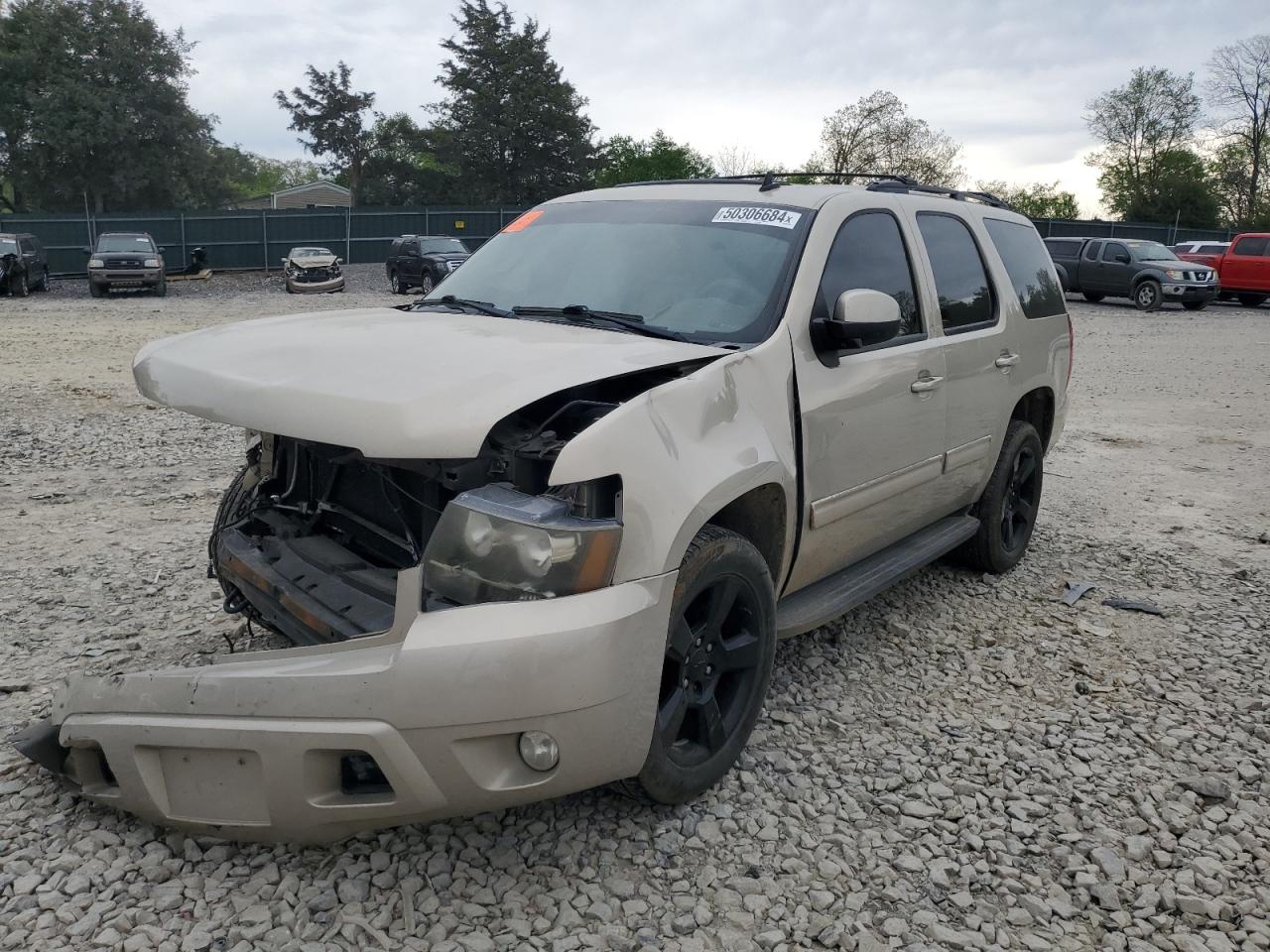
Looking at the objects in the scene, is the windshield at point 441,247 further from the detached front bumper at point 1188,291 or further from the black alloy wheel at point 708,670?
the black alloy wheel at point 708,670

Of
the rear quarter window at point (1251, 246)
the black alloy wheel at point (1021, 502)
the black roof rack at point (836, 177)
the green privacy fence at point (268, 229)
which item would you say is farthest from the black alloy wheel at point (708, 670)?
the green privacy fence at point (268, 229)

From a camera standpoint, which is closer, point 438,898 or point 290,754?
point 290,754

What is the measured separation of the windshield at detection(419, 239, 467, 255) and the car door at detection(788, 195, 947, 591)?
2381 centimetres

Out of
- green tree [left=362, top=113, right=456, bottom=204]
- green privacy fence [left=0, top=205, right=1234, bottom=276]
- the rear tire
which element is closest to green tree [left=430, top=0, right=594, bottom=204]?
green tree [left=362, top=113, right=456, bottom=204]

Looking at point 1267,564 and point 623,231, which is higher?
point 623,231

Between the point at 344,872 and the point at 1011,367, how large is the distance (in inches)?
148

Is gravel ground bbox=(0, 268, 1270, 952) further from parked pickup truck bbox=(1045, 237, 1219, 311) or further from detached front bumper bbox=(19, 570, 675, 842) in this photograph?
parked pickup truck bbox=(1045, 237, 1219, 311)

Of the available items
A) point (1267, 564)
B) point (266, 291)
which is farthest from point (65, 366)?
point (266, 291)

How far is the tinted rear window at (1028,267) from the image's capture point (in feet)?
16.8

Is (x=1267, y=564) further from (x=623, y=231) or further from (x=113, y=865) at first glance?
(x=113, y=865)

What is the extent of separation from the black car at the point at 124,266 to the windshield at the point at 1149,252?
24.1 meters

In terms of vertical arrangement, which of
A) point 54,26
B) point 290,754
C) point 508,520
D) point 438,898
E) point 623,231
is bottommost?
Answer: point 438,898

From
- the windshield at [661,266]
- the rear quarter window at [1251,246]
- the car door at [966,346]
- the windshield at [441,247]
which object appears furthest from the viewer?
the windshield at [441,247]

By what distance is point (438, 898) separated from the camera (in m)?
2.65
